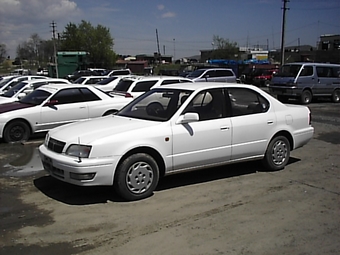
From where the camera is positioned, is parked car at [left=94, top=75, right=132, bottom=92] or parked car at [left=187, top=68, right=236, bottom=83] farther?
parked car at [left=187, top=68, right=236, bottom=83]

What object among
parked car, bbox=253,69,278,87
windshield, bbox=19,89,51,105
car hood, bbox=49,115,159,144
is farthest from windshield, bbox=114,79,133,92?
parked car, bbox=253,69,278,87

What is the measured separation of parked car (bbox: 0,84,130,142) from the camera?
10156 mm

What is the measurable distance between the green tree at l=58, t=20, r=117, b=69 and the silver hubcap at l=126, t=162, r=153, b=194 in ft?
220

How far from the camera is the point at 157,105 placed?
6.48 meters

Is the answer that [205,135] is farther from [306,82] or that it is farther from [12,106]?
[306,82]

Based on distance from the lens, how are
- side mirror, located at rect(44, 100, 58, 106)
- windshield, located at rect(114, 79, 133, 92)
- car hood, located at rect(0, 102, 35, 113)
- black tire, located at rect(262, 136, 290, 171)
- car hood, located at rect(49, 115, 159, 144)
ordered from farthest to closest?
windshield, located at rect(114, 79, 133, 92) → side mirror, located at rect(44, 100, 58, 106) → car hood, located at rect(0, 102, 35, 113) → black tire, located at rect(262, 136, 290, 171) → car hood, located at rect(49, 115, 159, 144)

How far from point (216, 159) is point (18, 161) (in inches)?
172

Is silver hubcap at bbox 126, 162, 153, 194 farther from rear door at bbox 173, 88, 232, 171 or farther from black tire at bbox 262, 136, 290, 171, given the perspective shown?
black tire at bbox 262, 136, 290, 171

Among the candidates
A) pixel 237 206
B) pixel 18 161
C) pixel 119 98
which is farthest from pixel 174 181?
pixel 119 98

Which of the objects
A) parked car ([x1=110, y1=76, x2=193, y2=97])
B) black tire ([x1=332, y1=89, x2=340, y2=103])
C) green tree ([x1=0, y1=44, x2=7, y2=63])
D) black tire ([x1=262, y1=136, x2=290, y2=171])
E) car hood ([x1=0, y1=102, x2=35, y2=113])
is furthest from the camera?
green tree ([x1=0, y1=44, x2=7, y2=63])

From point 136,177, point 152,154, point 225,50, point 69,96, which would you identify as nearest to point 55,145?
point 136,177

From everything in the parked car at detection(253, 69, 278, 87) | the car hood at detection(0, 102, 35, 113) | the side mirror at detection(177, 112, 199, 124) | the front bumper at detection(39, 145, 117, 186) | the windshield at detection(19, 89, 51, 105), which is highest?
the side mirror at detection(177, 112, 199, 124)

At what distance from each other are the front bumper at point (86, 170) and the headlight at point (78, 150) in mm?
58

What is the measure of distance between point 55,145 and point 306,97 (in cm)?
1597
